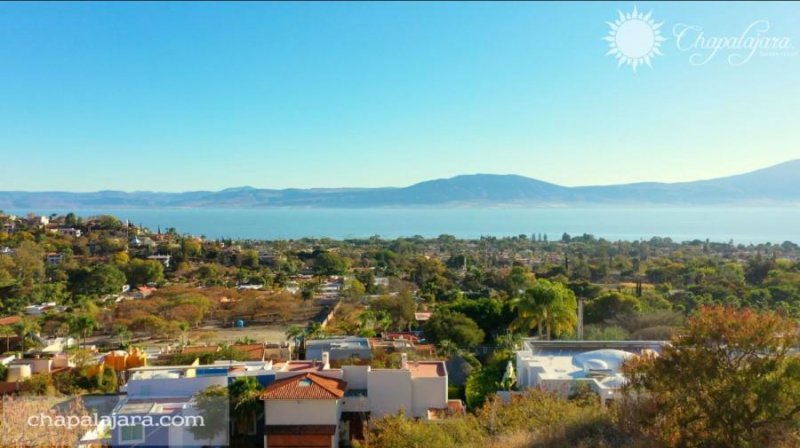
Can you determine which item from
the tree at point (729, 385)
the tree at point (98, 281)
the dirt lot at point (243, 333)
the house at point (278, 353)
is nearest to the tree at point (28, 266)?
the tree at point (98, 281)

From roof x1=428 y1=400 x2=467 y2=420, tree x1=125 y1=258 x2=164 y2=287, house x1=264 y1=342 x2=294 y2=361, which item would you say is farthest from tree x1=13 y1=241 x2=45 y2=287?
roof x1=428 y1=400 x2=467 y2=420

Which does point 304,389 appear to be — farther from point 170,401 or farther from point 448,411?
point 448,411

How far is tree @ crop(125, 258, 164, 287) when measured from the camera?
38500 millimetres

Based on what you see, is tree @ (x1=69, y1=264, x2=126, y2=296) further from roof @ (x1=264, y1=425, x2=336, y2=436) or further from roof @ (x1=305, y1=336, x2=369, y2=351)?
roof @ (x1=264, y1=425, x2=336, y2=436)

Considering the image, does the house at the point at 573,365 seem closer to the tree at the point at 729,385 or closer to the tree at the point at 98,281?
the tree at the point at 729,385

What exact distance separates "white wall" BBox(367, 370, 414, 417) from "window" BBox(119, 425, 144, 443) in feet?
12.8

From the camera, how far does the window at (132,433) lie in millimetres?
9344

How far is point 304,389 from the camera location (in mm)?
10188

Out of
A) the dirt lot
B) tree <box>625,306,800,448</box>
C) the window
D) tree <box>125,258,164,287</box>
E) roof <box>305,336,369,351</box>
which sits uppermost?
tree <box>625,306,800,448</box>

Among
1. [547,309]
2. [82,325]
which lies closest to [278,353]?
[547,309]

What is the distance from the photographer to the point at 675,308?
24.4 meters

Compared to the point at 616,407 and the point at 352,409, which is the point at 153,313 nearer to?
the point at 352,409

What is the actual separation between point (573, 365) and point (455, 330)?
7.31 meters

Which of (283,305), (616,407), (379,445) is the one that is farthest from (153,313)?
(616,407)
